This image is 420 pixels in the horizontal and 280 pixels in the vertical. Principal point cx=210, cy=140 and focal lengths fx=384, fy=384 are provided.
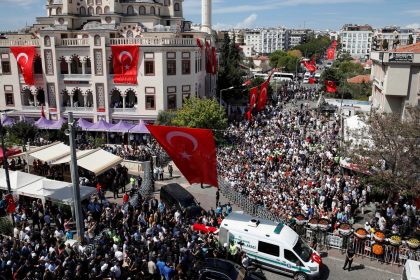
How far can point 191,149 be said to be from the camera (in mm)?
13242

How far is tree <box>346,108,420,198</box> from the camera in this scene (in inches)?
693

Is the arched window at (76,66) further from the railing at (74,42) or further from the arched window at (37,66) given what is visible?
the arched window at (37,66)

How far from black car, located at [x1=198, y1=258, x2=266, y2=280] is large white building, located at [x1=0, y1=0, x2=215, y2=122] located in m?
24.7

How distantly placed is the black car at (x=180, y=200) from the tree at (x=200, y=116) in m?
11.4

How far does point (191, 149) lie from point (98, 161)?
37.8 feet

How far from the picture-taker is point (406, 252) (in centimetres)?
1502

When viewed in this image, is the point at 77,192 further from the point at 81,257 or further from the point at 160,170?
the point at 160,170

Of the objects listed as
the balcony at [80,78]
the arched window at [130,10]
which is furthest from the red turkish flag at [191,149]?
the arched window at [130,10]

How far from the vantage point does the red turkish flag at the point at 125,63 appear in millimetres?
34969

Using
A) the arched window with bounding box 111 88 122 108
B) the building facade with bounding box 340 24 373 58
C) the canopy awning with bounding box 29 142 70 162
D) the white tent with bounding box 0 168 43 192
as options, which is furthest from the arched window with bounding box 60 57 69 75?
the building facade with bounding box 340 24 373 58

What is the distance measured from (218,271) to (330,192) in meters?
10.1

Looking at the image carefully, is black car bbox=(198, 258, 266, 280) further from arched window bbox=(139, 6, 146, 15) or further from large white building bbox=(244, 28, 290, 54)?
large white building bbox=(244, 28, 290, 54)

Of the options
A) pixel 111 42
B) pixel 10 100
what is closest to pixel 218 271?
pixel 111 42

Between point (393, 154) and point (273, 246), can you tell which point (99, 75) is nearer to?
point (393, 154)
